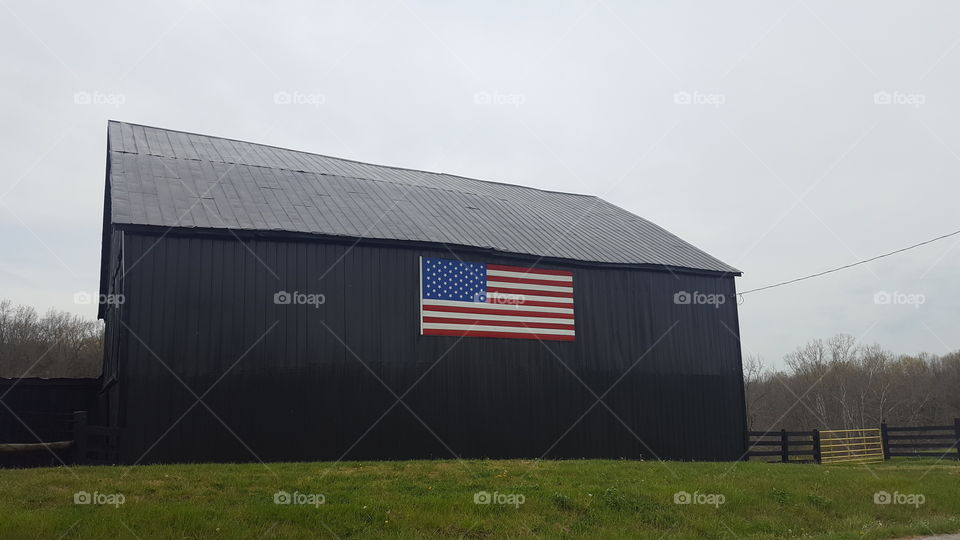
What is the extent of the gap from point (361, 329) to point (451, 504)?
8245 mm

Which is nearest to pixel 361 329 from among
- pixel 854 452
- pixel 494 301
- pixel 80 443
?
pixel 494 301

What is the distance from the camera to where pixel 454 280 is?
65.1 ft

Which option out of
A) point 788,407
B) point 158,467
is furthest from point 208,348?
point 788,407

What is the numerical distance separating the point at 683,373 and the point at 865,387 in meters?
39.8

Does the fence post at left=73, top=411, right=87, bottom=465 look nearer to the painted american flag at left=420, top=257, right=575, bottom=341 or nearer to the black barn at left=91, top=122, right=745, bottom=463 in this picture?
the black barn at left=91, top=122, right=745, bottom=463

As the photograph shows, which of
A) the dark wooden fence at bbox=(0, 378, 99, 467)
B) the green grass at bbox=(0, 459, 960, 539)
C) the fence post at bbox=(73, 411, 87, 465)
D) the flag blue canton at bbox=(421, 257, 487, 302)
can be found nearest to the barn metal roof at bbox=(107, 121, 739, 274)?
the flag blue canton at bbox=(421, 257, 487, 302)

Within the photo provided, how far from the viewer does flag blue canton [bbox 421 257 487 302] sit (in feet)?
63.9

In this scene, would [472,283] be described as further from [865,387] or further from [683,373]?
[865,387]

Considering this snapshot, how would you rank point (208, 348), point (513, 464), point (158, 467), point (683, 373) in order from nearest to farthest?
point (158, 467)
point (513, 464)
point (208, 348)
point (683, 373)

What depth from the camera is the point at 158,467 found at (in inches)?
516

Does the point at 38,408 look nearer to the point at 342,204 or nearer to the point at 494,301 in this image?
the point at 342,204

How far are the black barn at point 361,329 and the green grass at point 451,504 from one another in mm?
3425

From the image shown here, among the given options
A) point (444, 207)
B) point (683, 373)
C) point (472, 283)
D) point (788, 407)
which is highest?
point (444, 207)

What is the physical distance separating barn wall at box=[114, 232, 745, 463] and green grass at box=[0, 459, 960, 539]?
128 inches
